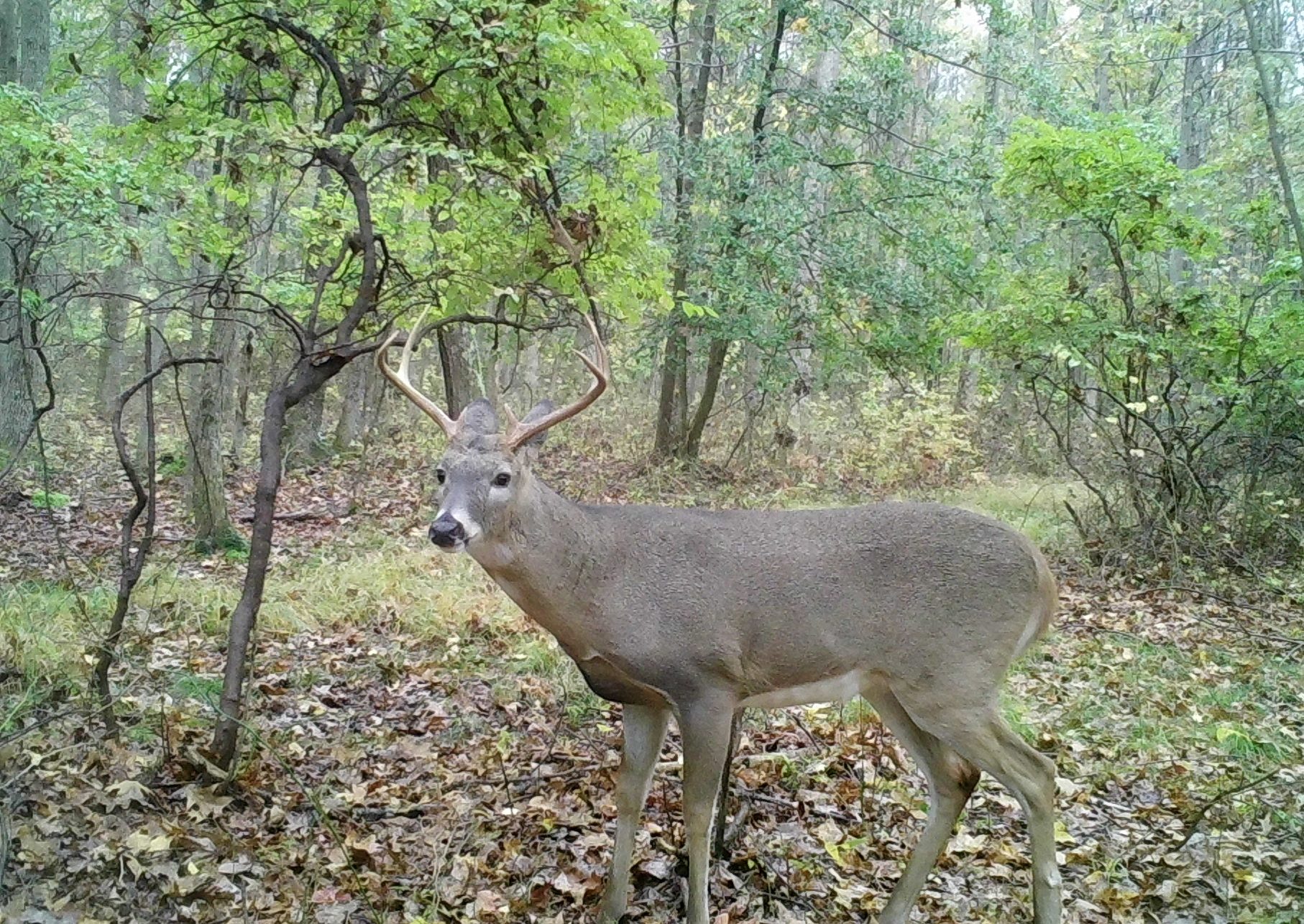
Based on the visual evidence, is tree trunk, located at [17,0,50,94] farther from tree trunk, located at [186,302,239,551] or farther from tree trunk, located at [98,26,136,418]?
tree trunk, located at [186,302,239,551]

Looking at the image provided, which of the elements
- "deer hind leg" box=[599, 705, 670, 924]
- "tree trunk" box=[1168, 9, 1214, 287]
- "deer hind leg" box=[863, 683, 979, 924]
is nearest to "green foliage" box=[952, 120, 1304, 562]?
"deer hind leg" box=[863, 683, 979, 924]

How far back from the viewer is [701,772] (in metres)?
3.68

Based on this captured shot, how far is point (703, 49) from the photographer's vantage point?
1414 centimetres

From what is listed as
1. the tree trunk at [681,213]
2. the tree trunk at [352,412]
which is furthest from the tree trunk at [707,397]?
the tree trunk at [352,412]

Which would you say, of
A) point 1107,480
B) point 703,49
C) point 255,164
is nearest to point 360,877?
point 255,164

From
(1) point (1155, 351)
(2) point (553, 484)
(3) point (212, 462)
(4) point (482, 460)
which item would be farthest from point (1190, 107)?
(4) point (482, 460)

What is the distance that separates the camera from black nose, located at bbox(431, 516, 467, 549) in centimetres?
346

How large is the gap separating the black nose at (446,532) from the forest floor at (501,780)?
1.03 metres

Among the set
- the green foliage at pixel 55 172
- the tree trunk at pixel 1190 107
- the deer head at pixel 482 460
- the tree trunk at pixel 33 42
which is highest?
the tree trunk at pixel 1190 107

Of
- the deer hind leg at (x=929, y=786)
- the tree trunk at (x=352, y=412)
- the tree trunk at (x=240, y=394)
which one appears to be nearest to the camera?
the deer hind leg at (x=929, y=786)

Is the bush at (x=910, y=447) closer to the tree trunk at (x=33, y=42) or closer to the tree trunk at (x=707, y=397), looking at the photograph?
the tree trunk at (x=707, y=397)

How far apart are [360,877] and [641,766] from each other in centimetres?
120

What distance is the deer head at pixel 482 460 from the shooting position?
3.65m

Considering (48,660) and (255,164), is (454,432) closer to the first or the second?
(255,164)
